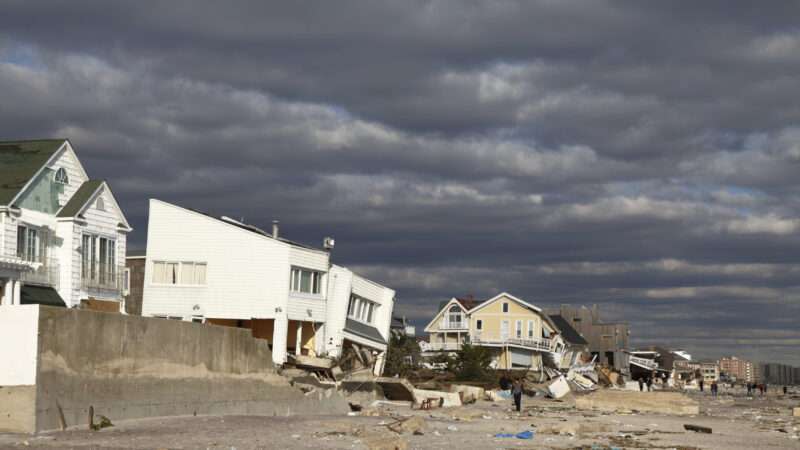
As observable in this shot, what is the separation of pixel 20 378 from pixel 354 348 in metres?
38.0

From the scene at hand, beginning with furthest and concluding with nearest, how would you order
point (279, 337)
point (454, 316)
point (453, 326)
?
point (454, 316)
point (453, 326)
point (279, 337)

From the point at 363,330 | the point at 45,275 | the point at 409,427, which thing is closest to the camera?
the point at 409,427

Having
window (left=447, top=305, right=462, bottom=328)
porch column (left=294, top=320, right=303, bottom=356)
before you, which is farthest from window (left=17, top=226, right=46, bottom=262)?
window (left=447, top=305, right=462, bottom=328)

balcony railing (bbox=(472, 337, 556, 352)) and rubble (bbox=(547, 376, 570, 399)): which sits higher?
balcony railing (bbox=(472, 337, 556, 352))

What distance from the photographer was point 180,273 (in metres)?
53.5

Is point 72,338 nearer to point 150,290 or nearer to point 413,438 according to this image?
point 413,438

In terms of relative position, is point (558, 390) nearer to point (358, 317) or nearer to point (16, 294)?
point (358, 317)

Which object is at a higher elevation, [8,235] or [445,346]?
[8,235]

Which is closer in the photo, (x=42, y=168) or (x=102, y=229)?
(x=42, y=168)

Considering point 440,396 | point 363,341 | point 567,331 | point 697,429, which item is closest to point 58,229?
point 440,396

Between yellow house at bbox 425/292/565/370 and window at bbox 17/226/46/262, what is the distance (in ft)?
220

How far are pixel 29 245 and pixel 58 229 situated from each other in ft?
5.75

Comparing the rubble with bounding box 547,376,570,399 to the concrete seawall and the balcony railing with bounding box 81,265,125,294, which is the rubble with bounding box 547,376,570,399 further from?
the concrete seawall

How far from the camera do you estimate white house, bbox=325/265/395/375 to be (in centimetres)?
5703
